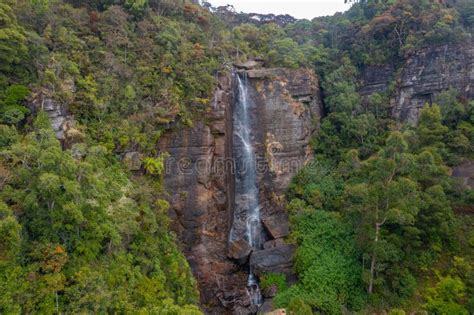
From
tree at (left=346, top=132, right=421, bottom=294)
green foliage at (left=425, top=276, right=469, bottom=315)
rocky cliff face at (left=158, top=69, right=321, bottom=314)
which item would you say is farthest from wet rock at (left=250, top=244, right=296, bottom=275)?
green foliage at (left=425, top=276, right=469, bottom=315)

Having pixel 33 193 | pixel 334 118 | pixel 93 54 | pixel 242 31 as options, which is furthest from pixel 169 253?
pixel 242 31

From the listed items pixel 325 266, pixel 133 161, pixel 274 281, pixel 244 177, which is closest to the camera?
pixel 133 161

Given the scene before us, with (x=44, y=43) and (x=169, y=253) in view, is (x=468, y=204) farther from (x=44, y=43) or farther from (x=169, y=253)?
(x=44, y=43)

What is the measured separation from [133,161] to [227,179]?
6.62 m

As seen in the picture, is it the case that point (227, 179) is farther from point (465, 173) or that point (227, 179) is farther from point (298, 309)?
point (465, 173)

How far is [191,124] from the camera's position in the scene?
2123 cm

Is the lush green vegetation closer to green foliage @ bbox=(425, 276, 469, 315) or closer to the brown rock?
green foliage @ bbox=(425, 276, 469, 315)

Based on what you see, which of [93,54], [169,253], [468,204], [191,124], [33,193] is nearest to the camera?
[33,193]

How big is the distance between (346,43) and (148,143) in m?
20.3

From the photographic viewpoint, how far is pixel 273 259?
66.6 feet

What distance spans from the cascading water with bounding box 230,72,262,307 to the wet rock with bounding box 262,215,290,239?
2.88 ft

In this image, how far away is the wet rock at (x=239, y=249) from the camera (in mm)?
21328

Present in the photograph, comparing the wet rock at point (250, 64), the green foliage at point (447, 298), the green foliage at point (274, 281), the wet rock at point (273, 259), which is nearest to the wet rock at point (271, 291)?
the green foliage at point (274, 281)

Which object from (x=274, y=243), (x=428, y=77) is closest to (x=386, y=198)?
(x=274, y=243)
